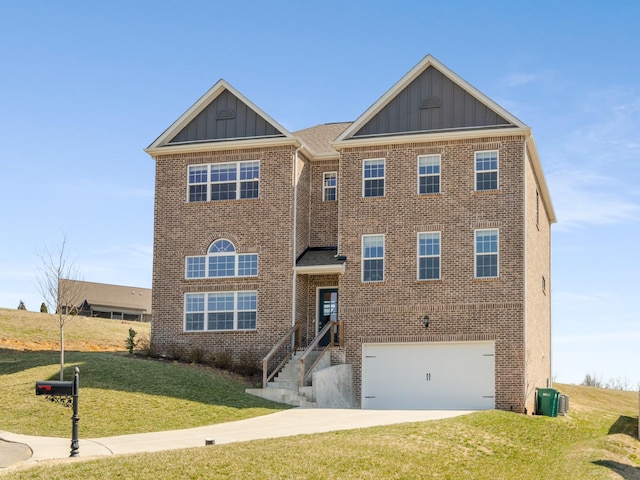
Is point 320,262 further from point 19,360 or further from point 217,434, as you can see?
point 217,434

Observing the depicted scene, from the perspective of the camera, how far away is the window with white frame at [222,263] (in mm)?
33438

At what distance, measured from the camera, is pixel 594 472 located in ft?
64.6

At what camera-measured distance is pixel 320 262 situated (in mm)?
32688

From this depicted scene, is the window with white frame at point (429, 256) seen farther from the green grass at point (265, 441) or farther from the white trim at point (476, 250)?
the green grass at point (265, 441)

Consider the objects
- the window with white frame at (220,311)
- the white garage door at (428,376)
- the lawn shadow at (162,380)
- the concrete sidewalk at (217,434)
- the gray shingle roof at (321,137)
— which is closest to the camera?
the concrete sidewalk at (217,434)

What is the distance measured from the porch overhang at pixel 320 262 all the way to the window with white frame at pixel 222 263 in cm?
173

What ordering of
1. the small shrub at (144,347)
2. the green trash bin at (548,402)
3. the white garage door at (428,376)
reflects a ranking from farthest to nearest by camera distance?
the small shrub at (144,347) < the green trash bin at (548,402) < the white garage door at (428,376)

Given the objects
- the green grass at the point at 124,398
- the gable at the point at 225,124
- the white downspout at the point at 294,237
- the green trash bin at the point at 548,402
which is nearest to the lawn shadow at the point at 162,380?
the green grass at the point at 124,398

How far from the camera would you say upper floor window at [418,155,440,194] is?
31.3m

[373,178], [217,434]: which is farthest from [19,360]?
[373,178]

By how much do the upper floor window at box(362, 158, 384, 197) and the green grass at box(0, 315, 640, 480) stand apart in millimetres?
7778

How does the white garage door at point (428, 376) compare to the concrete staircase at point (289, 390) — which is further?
the white garage door at point (428, 376)

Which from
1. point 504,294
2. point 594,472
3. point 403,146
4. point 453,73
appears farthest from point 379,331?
point 594,472

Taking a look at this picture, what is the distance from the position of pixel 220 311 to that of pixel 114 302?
2862cm
